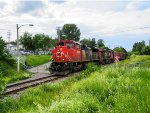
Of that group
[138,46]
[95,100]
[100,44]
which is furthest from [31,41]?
[95,100]

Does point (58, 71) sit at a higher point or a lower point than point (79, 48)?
lower

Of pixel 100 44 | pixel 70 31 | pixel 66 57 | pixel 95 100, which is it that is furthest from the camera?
pixel 70 31

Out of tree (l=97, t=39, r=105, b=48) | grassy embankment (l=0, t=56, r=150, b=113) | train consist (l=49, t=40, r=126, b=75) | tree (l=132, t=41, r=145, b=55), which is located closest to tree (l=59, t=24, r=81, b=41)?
tree (l=97, t=39, r=105, b=48)

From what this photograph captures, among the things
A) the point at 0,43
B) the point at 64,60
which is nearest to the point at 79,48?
the point at 64,60

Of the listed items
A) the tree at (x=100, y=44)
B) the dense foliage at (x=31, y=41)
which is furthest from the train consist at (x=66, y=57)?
the tree at (x=100, y=44)

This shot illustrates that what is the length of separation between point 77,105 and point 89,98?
Result: 1266 mm

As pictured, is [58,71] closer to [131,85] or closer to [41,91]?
[41,91]

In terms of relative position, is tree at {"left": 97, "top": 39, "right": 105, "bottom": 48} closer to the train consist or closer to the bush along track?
the train consist

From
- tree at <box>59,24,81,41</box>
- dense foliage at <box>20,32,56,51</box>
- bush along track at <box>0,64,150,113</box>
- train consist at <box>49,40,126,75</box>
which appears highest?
tree at <box>59,24,81,41</box>

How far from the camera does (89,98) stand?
37.2 feet

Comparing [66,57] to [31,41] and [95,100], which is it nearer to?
[95,100]

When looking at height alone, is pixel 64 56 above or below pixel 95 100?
above

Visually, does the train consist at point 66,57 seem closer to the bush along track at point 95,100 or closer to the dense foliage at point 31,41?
the bush along track at point 95,100

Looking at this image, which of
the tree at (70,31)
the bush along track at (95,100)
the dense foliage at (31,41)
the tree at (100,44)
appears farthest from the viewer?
the tree at (70,31)
